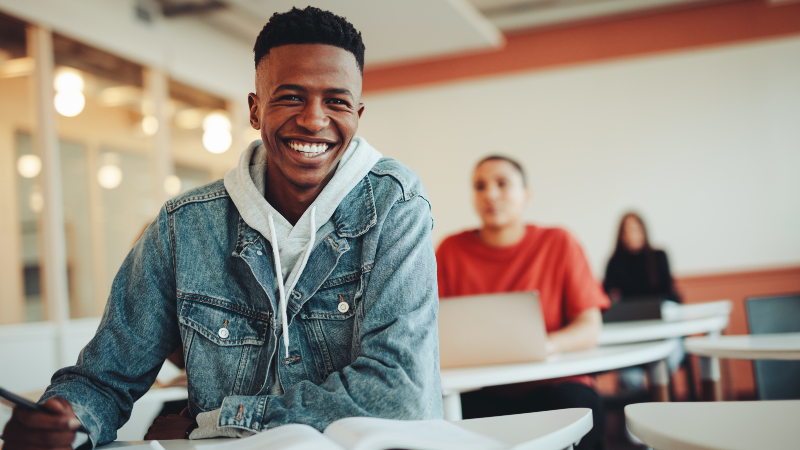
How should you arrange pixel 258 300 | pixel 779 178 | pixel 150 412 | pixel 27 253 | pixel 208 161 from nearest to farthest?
pixel 258 300, pixel 27 253, pixel 150 412, pixel 779 178, pixel 208 161

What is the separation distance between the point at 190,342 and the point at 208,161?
473 cm

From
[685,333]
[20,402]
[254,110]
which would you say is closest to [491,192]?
[685,333]

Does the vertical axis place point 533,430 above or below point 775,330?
above

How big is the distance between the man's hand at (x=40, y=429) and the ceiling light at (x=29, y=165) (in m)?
3.52

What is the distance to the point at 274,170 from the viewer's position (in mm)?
1220

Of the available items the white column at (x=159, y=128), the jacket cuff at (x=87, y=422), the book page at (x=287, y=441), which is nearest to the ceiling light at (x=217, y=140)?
the white column at (x=159, y=128)

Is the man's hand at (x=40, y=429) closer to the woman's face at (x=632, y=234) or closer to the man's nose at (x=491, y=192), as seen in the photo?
the man's nose at (x=491, y=192)

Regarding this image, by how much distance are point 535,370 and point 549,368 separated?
0.04m

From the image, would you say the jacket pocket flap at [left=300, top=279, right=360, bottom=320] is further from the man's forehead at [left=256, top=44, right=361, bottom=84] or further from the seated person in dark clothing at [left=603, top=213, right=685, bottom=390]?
the seated person in dark clothing at [left=603, top=213, right=685, bottom=390]

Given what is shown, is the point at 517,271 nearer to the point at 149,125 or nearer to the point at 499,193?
the point at 499,193

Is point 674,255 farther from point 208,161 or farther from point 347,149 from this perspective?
point 347,149

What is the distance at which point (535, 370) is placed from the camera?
148cm

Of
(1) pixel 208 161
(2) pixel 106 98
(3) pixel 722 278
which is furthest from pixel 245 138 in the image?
(3) pixel 722 278

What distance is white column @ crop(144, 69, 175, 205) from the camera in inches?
195
